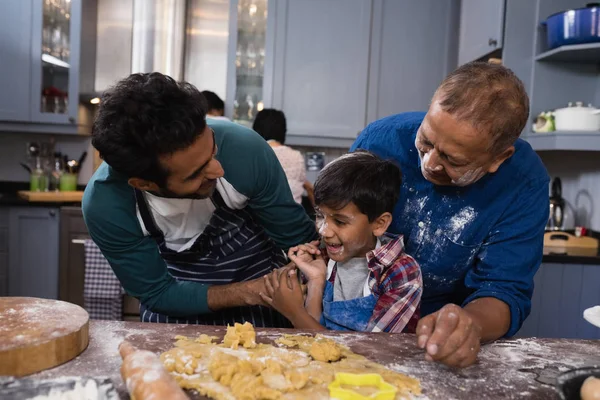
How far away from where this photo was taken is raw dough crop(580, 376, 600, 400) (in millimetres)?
829

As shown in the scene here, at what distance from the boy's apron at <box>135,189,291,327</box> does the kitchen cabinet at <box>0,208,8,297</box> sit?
264 cm

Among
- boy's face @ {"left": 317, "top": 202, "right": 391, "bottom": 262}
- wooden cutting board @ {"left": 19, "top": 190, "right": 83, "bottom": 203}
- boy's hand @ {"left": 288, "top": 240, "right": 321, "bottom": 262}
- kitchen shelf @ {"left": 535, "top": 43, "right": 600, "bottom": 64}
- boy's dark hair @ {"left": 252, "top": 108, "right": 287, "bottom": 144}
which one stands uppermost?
kitchen shelf @ {"left": 535, "top": 43, "right": 600, "bottom": 64}

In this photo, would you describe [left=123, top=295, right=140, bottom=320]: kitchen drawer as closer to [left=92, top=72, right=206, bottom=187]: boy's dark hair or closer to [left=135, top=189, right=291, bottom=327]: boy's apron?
[left=135, top=189, right=291, bottom=327]: boy's apron

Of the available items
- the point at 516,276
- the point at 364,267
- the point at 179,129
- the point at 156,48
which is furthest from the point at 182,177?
the point at 156,48

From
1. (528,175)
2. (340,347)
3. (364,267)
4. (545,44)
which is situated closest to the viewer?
(340,347)

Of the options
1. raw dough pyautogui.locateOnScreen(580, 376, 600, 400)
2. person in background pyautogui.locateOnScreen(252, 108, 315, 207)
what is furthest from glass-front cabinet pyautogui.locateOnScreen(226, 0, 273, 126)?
raw dough pyautogui.locateOnScreen(580, 376, 600, 400)

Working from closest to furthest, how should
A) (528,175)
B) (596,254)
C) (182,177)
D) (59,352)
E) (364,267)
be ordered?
(59,352)
(182,177)
(528,175)
(364,267)
(596,254)

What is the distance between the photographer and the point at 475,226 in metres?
1.57

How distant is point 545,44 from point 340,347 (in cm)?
267

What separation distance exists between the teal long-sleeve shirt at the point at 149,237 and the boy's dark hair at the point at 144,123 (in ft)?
0.73

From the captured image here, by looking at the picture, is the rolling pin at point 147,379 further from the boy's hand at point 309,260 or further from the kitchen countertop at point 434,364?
the boy's hand at point 309,260

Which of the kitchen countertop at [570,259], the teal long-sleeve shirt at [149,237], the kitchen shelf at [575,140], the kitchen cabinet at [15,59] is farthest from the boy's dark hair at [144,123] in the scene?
the kitchen cabinet at [15,59]

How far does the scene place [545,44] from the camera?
328 cm

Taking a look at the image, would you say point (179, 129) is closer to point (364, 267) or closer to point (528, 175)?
point (364, 267)
